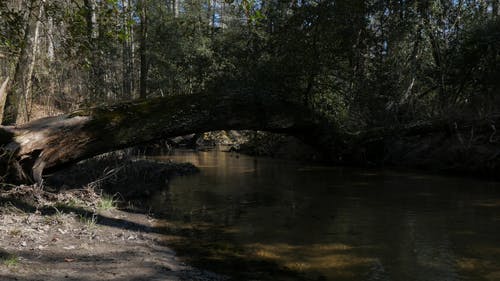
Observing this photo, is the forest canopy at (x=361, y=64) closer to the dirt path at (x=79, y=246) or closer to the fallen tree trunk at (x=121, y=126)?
the fallen tree trunk at (x=121, y=126)

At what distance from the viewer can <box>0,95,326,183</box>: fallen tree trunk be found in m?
7.41

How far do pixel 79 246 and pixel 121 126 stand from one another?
3.99m

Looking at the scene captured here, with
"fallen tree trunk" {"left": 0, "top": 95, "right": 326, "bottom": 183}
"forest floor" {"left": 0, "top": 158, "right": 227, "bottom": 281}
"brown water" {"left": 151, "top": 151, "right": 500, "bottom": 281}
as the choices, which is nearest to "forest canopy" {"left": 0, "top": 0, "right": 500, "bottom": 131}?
"fallen tree trunk" {"left": 0, "top": 95, "right": 326, "bottom": 183}

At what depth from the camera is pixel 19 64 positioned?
11312 mm

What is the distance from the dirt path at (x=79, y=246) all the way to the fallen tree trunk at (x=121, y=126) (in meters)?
0.82

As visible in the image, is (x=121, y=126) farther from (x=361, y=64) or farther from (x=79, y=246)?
(x=361, y=64)

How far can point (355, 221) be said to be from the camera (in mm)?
7637

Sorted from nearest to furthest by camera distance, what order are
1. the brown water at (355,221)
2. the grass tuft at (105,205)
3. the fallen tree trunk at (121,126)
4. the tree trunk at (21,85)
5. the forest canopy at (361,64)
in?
the brown water at (355,221), the fallen tree trunk at (121,126), the grass tuft at (105,205), the tree trunk at (21,85), the forest canopy at (361,64)

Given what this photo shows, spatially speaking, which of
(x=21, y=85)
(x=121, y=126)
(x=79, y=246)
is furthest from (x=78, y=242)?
(x=21, y=85)

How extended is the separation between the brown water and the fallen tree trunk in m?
1.65

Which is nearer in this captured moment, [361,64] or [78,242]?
[78,242]

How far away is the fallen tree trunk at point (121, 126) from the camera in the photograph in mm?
7406

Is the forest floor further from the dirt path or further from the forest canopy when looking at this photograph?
the forest canopy

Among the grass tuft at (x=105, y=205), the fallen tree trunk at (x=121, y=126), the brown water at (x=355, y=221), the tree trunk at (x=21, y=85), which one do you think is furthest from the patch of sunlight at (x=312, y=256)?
the tree trunk at (x=21, y=85)
